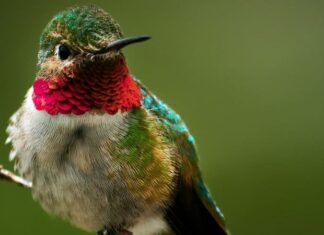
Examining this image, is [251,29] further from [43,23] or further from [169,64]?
[43,23]

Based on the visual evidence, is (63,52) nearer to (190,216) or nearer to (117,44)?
(117,44)

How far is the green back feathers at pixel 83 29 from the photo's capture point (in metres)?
2.38

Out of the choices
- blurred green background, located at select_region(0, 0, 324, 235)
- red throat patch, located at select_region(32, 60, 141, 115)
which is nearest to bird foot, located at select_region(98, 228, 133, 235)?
red throat patch, located at select_region(32, 60, 141, 115)

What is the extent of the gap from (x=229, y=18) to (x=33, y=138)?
283cm

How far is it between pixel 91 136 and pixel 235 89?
2298 millimetres

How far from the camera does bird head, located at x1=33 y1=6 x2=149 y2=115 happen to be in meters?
2.38

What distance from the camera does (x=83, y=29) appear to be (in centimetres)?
240

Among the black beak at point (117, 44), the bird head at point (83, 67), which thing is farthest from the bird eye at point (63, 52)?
the black beak at point (117, 44)

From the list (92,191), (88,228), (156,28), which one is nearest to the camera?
(92,191)

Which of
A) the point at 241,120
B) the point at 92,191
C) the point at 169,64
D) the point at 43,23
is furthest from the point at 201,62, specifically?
the point at 92,191

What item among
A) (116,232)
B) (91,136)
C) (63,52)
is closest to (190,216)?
(116,232)

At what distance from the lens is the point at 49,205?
2.59 meters

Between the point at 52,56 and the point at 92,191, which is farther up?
the point at 52,56

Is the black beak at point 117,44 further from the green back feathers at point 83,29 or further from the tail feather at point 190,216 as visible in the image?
the tail feather at point 190,216
